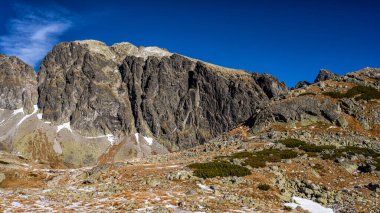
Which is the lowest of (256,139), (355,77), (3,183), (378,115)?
(3,183)

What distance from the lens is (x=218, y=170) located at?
111 ft

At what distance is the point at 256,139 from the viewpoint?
5166cm

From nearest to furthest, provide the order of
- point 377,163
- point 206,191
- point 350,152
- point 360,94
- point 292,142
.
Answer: point 206,191
point 377,163
point 350,152
point 292,142
point 360,94

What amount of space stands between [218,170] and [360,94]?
42.5m

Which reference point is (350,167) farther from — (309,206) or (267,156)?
(309,206)

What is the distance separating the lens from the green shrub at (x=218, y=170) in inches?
1283

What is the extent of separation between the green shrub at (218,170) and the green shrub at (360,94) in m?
36.4

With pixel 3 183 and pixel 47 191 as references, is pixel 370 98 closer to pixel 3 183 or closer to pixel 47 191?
pixel 47 191

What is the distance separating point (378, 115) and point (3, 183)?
61.4 metres

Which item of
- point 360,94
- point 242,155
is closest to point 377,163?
point 242,155

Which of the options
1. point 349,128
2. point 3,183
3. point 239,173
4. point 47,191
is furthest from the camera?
point 349,128

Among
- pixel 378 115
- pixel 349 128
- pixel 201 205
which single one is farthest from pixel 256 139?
pixel 201 205

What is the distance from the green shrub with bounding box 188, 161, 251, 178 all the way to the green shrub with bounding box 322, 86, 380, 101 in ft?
120

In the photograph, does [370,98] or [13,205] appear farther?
[370,98]
